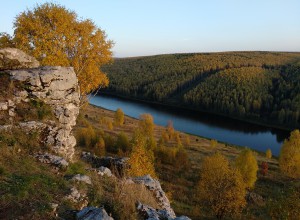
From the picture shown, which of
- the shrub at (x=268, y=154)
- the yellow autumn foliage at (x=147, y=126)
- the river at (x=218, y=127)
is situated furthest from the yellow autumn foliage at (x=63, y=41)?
the river at (x=218, y=127)

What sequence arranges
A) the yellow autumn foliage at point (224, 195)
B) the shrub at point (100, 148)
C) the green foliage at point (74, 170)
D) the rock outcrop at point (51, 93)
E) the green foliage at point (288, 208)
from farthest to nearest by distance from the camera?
the shrub at point (100, 148) < the yellow autumn foliage at point (224, 195) < the green foliage at point (288, 208) < the rock outcrop at point (51, 93) < the green foliage at point (74, 170)

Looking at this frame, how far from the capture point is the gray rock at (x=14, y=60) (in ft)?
61.1

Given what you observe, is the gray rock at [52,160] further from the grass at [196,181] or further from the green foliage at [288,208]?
the green foliage at [288,208]

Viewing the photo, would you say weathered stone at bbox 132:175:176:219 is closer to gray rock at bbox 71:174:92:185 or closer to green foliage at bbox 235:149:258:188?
gray rock at bbox 71:174:92:185

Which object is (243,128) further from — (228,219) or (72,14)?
(72,14)

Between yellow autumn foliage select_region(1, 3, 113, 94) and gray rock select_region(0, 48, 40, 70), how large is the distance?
7.59ft

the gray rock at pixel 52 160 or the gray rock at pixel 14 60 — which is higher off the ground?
the gray rock at pixel 14 60

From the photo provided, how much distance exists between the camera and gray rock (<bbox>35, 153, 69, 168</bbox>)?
14648mm

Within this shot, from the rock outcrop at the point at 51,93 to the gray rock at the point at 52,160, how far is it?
1385 mm

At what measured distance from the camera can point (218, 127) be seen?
14425cm

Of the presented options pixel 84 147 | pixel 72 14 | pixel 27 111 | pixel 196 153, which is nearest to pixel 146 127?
pixel 196 153

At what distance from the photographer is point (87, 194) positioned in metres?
12.5

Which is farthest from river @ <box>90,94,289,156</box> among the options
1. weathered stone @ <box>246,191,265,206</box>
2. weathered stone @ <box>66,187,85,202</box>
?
weathered stone @ <box>66,187,85,202</box>

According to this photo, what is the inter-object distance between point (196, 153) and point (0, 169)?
82956 mm
